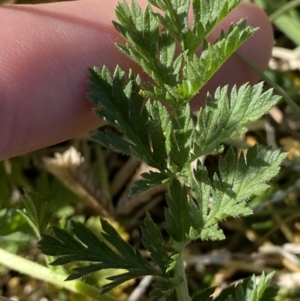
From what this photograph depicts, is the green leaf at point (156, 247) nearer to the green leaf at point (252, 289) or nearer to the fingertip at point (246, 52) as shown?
the green leaf at point (252, 289)

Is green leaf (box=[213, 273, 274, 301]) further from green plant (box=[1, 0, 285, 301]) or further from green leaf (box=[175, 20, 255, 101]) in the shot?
green leaf (box=[175, 20, 255, 101])

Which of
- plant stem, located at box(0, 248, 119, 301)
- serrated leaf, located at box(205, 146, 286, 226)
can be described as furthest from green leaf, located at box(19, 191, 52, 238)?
serrated leaf, located at box(205, 146, 286, 226)

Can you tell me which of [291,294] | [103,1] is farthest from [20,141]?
[291,294]

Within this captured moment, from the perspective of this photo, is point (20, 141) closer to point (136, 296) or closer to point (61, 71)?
point (61, 71)

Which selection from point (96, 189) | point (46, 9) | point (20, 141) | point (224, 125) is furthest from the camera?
point (96, 189)

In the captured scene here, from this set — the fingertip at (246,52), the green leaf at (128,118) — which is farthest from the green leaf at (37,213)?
the fingertip at (246,52)

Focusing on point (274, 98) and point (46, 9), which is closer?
point (274, 98)
